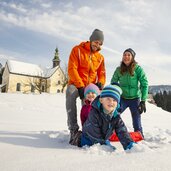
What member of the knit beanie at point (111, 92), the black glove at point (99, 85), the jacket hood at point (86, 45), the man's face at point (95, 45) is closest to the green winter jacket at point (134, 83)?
the black glove at point (99, 85)

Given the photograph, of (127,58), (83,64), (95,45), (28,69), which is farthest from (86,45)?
(28,69)

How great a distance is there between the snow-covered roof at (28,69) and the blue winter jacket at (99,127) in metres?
57.9

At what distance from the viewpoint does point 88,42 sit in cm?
429

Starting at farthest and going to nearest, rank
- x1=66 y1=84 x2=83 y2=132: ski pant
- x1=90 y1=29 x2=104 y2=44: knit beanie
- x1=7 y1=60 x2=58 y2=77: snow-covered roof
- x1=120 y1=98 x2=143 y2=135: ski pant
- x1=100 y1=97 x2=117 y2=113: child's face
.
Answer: x1=7 y1=60 x2=58 y2=77: snow-covered roof
x1=120 y1=98 x2=143 y2=135: ski pant
x1=90 y1=29 x2=104 y2=44: knit beanie
x1=66 y1=84 x2=83 y2=132: ski pant
x1=100 y1=97 x2=117 y2=113: child's face

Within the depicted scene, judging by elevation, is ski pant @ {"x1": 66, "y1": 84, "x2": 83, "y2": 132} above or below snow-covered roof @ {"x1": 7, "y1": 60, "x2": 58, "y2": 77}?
below

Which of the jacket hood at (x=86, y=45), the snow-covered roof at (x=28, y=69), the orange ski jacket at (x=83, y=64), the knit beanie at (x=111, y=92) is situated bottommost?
the knit beanie at (x=111, y=92)

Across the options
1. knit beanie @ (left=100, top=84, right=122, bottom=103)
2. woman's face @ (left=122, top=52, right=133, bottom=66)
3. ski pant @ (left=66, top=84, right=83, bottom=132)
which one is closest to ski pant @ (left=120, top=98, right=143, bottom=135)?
woman's face @ (left=122, top=52, right=133, bottom=66)

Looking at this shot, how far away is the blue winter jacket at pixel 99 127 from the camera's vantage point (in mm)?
3252

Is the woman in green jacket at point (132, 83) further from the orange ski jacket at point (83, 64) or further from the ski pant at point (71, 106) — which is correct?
the ski pant at point (71, 106)

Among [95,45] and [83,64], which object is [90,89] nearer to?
[83,64]

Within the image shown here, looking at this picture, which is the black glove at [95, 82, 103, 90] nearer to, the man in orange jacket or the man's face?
the man in orange jacket

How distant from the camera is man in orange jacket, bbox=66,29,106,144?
3942mm

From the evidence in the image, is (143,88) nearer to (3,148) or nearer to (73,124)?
(73,124)

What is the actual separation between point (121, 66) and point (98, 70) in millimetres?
658
